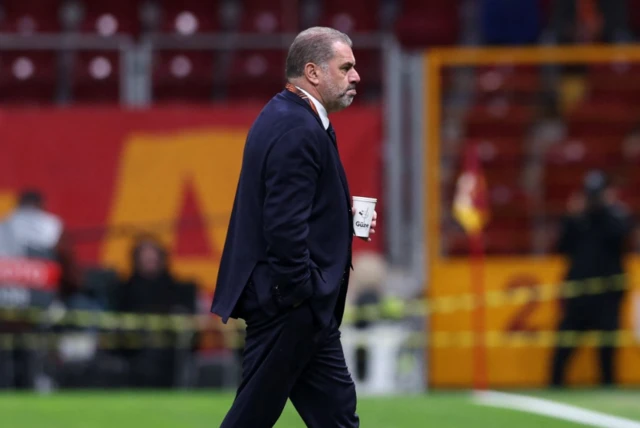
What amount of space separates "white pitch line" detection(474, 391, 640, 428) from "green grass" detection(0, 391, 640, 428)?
5.9 inches

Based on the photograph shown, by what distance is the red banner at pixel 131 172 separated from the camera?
53.4 ft

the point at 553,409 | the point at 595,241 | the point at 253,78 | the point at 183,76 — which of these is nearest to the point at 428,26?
the point at 253,78

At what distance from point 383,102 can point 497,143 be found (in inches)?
62.6

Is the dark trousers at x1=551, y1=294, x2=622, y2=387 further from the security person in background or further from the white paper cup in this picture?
the white paper cup

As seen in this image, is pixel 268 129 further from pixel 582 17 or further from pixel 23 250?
pixel 582 17

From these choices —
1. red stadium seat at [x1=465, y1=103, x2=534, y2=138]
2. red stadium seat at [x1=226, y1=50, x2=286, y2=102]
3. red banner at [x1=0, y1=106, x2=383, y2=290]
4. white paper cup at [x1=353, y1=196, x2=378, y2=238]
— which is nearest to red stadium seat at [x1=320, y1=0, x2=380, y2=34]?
red stadium seat at [x1=226, y1=50, x2=286, y2=102]

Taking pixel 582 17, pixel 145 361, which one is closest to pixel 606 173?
pixel 582 17

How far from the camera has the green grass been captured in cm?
1028

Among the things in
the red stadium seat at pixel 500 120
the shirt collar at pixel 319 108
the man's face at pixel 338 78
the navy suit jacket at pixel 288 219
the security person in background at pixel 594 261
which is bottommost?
the security person in background at pixel 594 261

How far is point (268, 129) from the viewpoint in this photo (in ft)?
19.0

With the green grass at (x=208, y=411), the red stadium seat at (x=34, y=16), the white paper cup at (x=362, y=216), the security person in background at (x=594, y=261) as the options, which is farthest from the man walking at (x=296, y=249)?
the red stadium seat at (x=34, y=16)

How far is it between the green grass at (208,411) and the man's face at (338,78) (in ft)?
14.5

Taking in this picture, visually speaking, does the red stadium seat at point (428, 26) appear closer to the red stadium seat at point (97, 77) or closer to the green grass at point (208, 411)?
the red stadium seat at point (97, 77)

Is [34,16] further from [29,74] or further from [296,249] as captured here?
[296,249]
